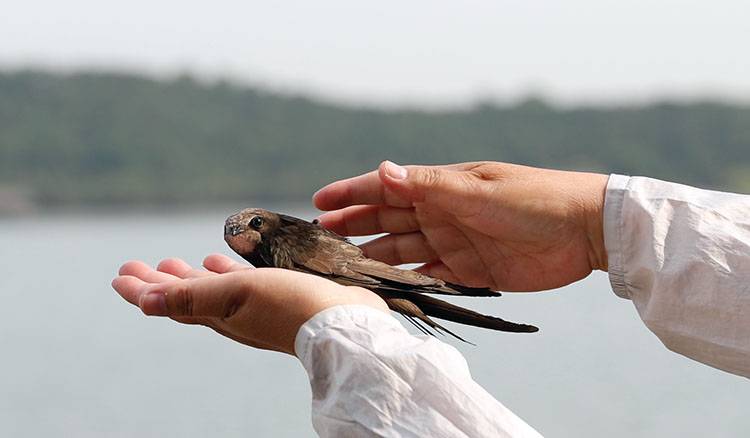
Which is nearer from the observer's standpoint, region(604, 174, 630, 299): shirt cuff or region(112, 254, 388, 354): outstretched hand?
region(112, 254, 388, 354): outstretched hand

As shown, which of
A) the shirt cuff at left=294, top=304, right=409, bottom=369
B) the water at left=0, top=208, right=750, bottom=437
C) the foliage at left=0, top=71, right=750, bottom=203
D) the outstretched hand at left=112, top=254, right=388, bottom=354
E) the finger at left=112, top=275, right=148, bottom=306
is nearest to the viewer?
the shirt cuff at left=294, top=304, right=409, bottom=369

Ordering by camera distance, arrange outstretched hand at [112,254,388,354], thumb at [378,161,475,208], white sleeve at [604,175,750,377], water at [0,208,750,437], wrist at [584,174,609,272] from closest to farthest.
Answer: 1. outstretched hand at [112,254,388,354]
2. white sleeve at [604,175,750,377]
3. wrist at [584,174,609,272]
4. thumb at [378,161,475,208]
5. water at [0,208,750,437]

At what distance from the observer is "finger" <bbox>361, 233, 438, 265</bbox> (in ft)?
12.1

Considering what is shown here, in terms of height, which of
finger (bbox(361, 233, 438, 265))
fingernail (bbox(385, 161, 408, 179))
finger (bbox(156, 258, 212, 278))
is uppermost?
fingernail (bbox(385, 161, 408, 179))

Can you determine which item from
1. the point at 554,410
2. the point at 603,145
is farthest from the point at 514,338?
the point at 603,145

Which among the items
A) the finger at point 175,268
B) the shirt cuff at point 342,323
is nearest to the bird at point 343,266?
the finger at point 175,268

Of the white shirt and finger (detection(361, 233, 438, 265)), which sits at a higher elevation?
the white shirt

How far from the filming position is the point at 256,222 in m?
3.30

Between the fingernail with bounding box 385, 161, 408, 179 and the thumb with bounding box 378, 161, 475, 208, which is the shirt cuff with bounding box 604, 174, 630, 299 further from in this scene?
the fingernail with bounding box 385, 161, 408, 179

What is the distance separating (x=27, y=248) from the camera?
1100 inches

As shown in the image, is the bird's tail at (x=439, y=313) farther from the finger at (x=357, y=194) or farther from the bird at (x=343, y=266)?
the finger at (x=357, y=194)

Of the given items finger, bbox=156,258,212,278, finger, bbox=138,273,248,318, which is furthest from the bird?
finger, bbox=138,273,248,318

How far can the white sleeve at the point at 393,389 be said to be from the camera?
6.79ft

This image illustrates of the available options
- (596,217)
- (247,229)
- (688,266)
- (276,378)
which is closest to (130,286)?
(247,229)
